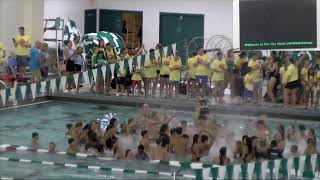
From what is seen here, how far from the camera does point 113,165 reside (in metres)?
12.2

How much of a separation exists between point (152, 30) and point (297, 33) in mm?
15572

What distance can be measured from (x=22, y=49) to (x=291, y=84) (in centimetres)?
856

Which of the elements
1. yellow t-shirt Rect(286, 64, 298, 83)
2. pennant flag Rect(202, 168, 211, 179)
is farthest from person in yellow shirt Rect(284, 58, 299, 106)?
pennant flag Rect(202, 168, 211, 179)

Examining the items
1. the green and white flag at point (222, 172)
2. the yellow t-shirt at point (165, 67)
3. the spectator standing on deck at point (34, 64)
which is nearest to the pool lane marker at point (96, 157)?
the green and white flag at point (222, 172)

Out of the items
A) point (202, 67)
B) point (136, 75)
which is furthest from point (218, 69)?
point (136, 75)

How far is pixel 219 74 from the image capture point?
1928 centimetres

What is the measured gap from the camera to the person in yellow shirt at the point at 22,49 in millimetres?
21000

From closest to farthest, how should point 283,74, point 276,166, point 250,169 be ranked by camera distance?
point 250,169, point 276,166, point 283,74

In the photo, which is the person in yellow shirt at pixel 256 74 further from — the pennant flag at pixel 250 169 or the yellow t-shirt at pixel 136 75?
the pennant flag at pixel 250 169

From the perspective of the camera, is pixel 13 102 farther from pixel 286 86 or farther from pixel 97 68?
pixel 286 86

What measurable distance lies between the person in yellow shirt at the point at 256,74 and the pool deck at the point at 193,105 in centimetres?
40

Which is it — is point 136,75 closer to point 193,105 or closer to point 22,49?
point 193,105

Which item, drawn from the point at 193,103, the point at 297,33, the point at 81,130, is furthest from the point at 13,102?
the point at 297,33

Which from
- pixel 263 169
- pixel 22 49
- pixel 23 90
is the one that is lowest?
pixel 263 169
